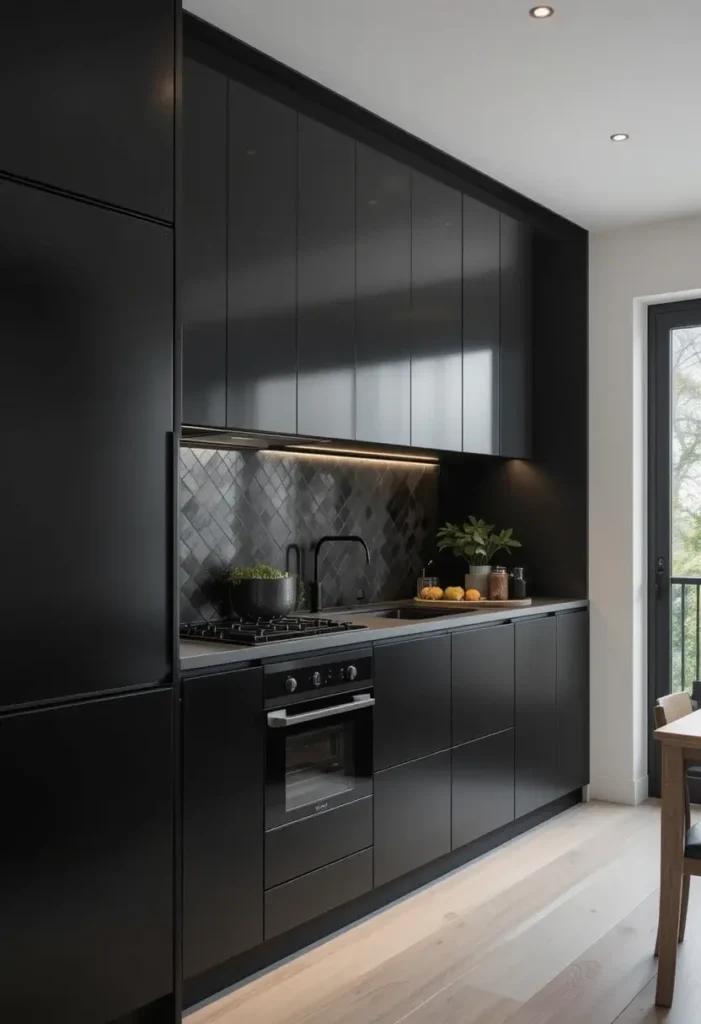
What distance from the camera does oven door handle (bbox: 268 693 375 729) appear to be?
9.32 feet

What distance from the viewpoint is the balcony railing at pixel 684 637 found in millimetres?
4801

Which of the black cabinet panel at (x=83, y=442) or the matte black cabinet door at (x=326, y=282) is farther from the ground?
the matte black cabinet door at (x=326, y=282)

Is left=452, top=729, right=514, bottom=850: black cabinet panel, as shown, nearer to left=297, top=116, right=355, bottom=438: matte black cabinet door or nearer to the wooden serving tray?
the wooden serving tray

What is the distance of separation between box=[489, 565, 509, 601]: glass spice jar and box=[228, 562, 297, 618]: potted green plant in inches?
55.0

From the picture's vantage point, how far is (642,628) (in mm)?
4789

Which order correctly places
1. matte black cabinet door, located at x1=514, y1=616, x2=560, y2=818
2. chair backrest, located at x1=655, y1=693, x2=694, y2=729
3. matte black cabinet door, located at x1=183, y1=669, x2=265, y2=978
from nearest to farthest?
matte black cabinet door, located at x1=183, y1=669, x2=265, y2=978, chair backrest, located at x1=655, y1=693, x2=694, y2=729, matte black cabinet door, located at x1=514, y1=616, x2=560, y2=818

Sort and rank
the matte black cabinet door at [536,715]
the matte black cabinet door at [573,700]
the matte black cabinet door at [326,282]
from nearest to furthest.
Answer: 1. the matte black cabinet door at [326,282]
2. the matte black cabinet door at [536,715]
3. the matte black cabinet door at [573,700]

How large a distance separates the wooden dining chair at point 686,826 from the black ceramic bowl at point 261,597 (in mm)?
1253

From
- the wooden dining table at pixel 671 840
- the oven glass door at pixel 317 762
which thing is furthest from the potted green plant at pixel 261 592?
the wooden dining table at pixel 671 840

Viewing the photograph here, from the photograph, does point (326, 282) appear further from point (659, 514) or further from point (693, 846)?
point (659, 514)

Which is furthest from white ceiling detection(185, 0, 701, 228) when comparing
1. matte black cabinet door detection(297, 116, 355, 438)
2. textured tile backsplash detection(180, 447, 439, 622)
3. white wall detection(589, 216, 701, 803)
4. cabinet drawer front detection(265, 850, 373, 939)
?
cabinet drawer front detection(265, 850, 373, 939)

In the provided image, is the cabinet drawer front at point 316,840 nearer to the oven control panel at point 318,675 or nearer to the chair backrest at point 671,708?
the oven control panel at point 318,675

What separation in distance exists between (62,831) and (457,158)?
116 inches

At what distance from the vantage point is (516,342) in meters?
4.65
